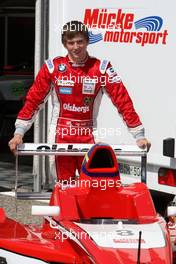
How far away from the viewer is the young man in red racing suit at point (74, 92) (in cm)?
558

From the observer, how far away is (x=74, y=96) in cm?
562

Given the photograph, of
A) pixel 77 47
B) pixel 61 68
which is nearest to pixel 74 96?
pixel 61 68

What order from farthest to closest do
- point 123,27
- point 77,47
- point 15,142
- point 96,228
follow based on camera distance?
point 123,27
point 77,47
point 15,142
point 96,228

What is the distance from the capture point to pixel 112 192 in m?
4.98

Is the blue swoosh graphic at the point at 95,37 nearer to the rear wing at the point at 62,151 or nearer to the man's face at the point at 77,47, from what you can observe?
the man's face at the point at 77,47

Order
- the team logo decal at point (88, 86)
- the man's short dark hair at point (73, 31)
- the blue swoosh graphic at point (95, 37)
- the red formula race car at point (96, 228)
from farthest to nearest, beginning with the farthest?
1. the blue swoosh graphic at point (95, 37)
2. the team logo decal at point (88, 86)
3. the man's short dark hair at point (73, 31)
4. the red formula race car at point (96, 228)

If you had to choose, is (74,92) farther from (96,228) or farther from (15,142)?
(96,228)

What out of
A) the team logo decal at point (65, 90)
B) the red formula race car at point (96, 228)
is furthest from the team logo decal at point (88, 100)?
the red formula race car at point (96, 228)

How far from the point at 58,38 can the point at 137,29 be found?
1.37 metres

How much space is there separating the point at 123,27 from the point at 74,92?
1646 millimetres

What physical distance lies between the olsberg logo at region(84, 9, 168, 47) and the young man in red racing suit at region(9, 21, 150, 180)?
127 cm

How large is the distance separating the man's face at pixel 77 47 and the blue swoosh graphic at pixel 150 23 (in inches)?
53.6

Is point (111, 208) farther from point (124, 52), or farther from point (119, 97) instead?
point (124, 52)

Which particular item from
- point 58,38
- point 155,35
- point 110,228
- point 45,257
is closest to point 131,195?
point 110,228
